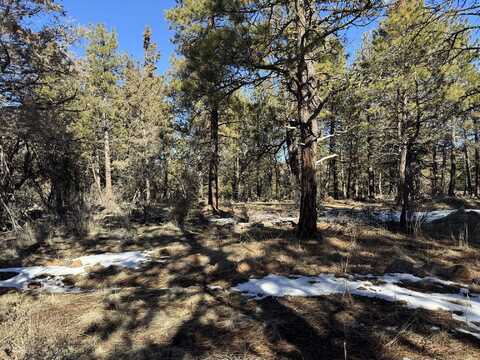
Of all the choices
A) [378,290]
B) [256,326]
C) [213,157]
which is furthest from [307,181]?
[213,157]

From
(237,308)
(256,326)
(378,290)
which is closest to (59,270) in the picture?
(237,308)

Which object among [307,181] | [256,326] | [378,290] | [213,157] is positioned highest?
[213,157]

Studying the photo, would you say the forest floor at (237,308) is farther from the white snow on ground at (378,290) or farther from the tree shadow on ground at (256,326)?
the white snow on ground at (378,290)

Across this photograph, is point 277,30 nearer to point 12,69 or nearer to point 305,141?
point 305,141

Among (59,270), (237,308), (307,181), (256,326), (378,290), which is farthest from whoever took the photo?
(307,181)

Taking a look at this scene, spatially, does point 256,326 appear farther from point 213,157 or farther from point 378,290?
point 213,157

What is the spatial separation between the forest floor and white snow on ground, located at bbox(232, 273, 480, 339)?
4.5 inches

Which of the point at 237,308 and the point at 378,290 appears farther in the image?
the point at 378,290

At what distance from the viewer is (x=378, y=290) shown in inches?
166

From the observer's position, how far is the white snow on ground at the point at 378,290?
3.61 m

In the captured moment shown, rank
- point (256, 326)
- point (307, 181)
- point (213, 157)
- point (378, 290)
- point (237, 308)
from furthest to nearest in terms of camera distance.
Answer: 1. point (213, 157)
2. point (307, 181)
3. point (378, 290)
4. point (237, 308)
5. point (256, 326)

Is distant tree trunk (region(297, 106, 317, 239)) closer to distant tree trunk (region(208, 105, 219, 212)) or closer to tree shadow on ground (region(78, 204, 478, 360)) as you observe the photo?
tree shadow on ground (region(78, 204, 478, 360))

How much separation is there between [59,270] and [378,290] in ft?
16.7

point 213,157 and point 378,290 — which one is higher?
point 213,157
